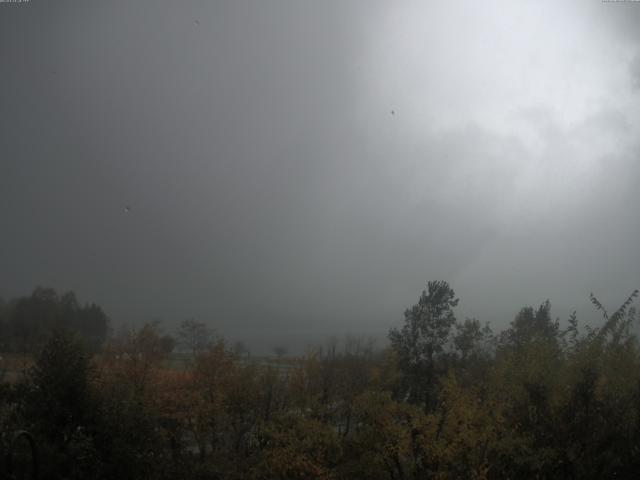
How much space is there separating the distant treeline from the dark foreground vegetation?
41840mm

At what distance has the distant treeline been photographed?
70000mm

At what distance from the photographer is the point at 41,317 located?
259 ft

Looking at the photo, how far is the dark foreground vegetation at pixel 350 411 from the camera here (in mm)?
→ 18141

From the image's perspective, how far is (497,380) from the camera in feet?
76.9

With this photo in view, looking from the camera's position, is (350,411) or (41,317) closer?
(350,411)

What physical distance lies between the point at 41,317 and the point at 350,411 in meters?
70.2

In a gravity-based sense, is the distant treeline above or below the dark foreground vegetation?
above

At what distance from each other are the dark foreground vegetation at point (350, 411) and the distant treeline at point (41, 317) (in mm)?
41840

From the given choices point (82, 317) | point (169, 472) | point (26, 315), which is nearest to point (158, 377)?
point (169, 472)

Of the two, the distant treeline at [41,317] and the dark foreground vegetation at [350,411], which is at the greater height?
the distant treeline at [41,317]

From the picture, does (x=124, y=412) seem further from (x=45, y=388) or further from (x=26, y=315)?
(x=26, y=315)

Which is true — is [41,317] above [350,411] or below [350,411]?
above

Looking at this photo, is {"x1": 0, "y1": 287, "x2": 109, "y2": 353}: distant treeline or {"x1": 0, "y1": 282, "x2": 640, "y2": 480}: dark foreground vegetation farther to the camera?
{"x1": 0, "y1": 287, "x2": 109, "y2": 353}: distant treeline

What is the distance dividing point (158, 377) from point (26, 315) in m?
61.0
